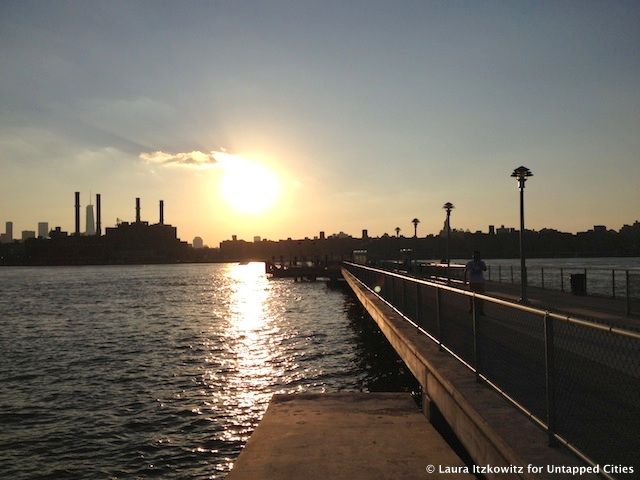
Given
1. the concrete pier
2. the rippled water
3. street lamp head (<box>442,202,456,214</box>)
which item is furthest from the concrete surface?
street lamp head (<box>442,202,456,214</box>)

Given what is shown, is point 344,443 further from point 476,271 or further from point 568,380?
point 476,271

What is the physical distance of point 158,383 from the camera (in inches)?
680

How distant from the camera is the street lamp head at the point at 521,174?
2391 centimetres

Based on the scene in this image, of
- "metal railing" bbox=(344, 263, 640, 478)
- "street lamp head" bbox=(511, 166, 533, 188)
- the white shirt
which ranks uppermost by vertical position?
"street lamp head" bbox=(511, 166, 533, 188)

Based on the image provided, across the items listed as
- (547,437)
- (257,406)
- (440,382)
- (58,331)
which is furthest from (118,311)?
(547,437)

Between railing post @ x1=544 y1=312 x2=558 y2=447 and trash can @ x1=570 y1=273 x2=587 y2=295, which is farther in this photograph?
trash can @ x1=570 y1=273 x2=587 y2=295

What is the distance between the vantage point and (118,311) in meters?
43.8

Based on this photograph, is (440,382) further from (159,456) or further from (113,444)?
(113,444)

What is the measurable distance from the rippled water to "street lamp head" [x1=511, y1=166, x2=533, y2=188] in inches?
361

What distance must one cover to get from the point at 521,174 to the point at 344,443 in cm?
1931

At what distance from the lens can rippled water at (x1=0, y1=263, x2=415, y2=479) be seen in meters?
10.9

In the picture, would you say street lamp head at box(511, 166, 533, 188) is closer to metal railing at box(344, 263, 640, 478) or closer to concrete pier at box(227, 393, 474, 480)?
metal railing at box(344, 263, 640, 478)

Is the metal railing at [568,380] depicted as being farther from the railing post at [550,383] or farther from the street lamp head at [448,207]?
the street lamp head at [448,207]

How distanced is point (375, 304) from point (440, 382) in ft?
41.0
